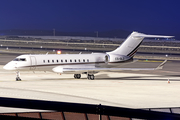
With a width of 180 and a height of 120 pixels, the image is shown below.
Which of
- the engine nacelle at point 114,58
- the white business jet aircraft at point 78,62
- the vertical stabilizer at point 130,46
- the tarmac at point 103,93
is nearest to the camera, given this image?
the tarmac at point 103,93

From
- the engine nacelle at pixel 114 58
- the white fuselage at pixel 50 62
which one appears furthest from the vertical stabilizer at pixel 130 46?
the white fuselage at pixel 50 62

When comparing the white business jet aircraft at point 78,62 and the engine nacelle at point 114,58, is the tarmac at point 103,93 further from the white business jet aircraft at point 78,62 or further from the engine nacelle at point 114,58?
the engine nacelle at point 114,58

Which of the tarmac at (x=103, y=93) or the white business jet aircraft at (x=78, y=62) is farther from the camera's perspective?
the white business jet aircraft at (x=78, y=62)

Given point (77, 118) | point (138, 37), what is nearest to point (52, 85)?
point (138, 37)

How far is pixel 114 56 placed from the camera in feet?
127

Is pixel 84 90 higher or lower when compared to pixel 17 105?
lower

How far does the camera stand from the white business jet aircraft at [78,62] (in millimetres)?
34938

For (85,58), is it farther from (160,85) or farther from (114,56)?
(160,85)

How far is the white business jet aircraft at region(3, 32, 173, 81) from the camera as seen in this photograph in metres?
34.9

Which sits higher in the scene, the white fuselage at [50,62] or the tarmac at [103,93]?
the white fuselage at [50,62]

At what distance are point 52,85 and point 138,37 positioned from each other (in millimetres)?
13673

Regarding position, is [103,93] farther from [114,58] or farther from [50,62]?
[114,58]

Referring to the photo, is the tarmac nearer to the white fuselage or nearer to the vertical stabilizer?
the white fuselage

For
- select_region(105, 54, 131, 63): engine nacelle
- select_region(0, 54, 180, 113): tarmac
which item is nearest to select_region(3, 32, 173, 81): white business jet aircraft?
select_region(105, 54, 131, 63): engine nacelle
